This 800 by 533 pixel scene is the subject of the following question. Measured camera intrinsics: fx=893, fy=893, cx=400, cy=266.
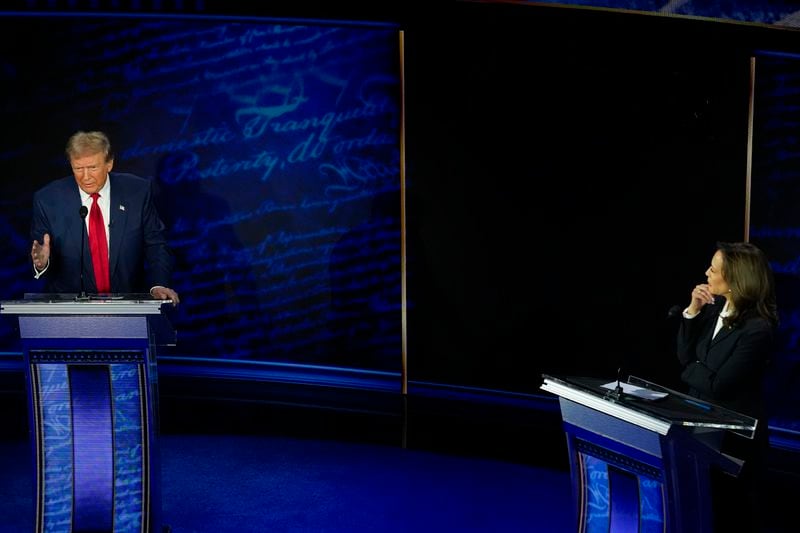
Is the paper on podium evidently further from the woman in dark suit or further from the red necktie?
the red necktie

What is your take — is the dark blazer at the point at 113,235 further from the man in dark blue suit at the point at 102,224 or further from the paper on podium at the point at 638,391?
the paper on podium at the point at 638,391

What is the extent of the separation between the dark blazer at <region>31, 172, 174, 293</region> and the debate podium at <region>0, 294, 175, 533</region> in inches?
19.5

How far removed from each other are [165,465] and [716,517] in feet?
9.33

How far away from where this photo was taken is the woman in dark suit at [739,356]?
319 centimetres

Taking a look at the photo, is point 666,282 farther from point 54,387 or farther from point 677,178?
point 54,387

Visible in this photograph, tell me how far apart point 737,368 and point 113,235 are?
244cm

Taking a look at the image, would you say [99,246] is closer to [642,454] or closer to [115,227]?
[115,227]

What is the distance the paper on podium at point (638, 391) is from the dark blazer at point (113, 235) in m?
1.82

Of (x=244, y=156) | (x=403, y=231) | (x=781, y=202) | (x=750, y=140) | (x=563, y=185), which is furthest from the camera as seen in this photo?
(x=244, y=156)

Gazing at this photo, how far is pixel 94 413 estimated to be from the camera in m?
3.03

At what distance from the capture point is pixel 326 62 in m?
5.87

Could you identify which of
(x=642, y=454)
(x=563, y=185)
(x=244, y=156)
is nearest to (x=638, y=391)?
(x=642, y=454)

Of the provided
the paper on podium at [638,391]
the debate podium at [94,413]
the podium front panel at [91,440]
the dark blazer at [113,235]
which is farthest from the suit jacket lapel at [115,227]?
the paper on podium at [638,391]

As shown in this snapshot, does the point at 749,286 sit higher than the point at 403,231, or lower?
lower
